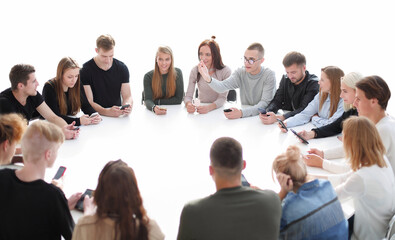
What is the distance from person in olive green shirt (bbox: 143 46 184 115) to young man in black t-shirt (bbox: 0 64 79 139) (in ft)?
3.35

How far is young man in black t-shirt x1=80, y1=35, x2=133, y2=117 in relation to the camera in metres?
3.83

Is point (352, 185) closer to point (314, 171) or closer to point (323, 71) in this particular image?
point (314, 171)

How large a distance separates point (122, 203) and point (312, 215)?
0.96m

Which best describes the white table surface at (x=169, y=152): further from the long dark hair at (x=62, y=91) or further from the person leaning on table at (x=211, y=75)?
the long dark hair at (x=62, y=91)

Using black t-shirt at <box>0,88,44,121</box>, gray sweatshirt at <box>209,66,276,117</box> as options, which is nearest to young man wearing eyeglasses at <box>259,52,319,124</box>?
gray sweatshirt at <box>209,66,276,117</box>

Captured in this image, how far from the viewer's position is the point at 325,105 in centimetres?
355

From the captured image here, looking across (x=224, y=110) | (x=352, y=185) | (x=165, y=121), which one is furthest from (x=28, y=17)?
(x=352, y=185)

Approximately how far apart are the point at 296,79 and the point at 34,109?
2.48 metres

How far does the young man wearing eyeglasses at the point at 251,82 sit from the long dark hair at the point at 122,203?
213 cm

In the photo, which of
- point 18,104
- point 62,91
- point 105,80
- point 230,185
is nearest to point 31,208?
point 230,185

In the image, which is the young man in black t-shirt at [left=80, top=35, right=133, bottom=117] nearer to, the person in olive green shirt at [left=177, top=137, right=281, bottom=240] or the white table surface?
the white table surface

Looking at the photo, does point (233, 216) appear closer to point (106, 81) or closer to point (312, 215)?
point (312, 215)

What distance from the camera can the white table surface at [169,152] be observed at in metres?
2.48

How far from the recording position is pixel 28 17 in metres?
5.78
